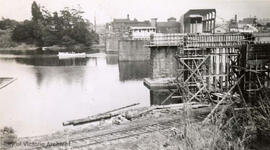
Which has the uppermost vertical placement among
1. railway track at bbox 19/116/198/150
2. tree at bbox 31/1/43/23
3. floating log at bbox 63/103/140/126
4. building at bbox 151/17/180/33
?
tree at bbox 31/1/43/23

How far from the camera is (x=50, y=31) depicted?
89.6 metres

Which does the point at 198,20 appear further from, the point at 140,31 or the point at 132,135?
the point at 132,135

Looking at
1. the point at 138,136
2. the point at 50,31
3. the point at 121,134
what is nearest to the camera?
the point at 138,136

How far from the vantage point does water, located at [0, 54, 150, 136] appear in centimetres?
2117

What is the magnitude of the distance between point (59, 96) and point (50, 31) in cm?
6525

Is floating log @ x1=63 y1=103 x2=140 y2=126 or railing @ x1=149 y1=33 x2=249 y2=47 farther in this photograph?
railing @ x1=149 y1=33 x2=249 y2=47

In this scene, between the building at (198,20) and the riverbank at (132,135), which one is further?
the building at (198,20)

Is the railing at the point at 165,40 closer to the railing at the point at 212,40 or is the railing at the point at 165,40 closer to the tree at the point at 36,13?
the railing at the point at 212,40

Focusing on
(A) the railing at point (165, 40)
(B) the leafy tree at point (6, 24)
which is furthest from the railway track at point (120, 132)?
(B) the leafy tree at point (6, 24)

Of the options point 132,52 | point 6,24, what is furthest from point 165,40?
point 6,24

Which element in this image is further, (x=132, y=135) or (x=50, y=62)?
(x=50, y=62)

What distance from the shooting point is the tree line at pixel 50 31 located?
290 ft

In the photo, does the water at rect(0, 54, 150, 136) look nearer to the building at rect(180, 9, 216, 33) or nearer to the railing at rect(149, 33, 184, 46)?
the railing at rect(149, 33, 184, 46)

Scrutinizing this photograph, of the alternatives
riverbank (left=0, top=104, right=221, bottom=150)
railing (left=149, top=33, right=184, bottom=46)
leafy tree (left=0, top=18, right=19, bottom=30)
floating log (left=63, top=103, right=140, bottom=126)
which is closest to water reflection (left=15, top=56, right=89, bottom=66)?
railing (left=149, top=33, right=184, bottom=46)
